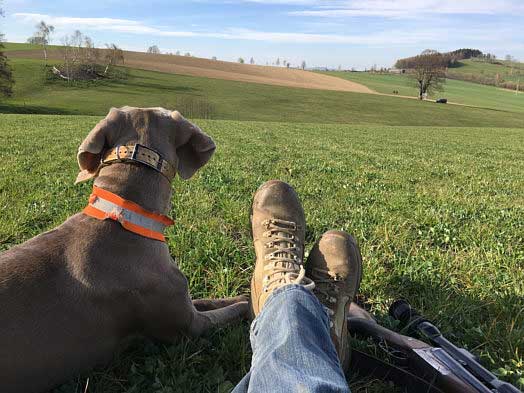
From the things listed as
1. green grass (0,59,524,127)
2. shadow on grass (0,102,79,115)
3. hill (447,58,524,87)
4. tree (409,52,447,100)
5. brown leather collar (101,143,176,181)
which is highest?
hill (447,58,524,87)

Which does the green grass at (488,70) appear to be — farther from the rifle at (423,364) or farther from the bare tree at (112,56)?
the rifle at (423,364)

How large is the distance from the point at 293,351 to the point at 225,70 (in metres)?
104

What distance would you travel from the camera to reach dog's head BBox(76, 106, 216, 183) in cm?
307

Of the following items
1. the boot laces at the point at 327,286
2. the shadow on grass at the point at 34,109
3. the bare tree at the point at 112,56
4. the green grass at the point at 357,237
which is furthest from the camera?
the bare tree at the point at 112,56

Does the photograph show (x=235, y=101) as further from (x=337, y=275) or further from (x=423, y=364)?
(x=423, y=364)

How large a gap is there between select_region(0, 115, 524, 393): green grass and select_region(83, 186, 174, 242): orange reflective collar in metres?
0.78

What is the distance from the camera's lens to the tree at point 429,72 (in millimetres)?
87750

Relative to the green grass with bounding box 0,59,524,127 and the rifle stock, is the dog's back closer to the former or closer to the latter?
the rifle stock

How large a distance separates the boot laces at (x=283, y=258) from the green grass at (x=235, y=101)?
50.9 m

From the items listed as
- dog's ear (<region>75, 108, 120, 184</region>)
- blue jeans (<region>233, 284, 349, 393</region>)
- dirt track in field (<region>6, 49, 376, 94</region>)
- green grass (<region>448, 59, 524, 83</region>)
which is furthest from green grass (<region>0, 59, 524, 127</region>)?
green grass (<region>448, 59, 524, 83</region>)

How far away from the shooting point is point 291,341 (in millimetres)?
2041

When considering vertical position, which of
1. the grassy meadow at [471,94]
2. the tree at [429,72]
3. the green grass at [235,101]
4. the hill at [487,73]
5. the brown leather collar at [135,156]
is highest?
the hill at [487,73]

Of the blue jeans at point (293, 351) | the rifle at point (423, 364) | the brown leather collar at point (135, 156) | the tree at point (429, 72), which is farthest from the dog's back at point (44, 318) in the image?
the tree at point (429, 72)

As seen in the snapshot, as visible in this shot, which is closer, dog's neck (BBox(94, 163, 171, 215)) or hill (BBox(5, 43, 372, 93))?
dog's neck (BBox(94, 163, 171, 215))
